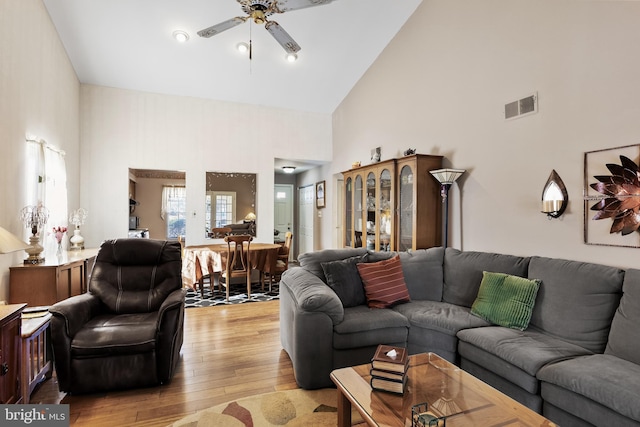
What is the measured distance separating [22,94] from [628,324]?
5299 mm

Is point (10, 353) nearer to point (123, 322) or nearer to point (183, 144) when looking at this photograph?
point (123, 322)

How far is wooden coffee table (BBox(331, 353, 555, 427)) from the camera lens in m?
1.43

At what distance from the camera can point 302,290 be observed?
2648mm

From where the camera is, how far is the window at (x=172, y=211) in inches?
290

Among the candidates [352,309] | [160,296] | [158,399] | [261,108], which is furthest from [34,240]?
[261,108]

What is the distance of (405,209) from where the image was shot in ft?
13.1

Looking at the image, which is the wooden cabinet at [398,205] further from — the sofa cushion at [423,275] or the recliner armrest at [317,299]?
the recliner armrest at [317,299]

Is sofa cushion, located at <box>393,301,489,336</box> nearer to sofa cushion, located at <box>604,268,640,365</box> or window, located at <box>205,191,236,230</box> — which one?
sofa cushion, located at <box>604,268,640,365</box>

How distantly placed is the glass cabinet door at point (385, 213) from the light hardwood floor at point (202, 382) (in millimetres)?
1698

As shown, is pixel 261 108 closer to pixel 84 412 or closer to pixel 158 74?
pixel 158 74

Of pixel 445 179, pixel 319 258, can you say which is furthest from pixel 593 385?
pixel 445 179

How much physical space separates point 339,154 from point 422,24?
8.58 ft

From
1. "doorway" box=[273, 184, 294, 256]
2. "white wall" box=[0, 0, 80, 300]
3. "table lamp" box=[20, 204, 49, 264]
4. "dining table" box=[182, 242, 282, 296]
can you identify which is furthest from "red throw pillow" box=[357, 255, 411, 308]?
"doorway" box=[273, 184, 294, 256]

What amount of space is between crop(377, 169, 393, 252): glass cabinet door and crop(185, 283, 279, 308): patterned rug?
1878 millimetres
